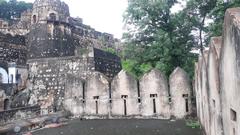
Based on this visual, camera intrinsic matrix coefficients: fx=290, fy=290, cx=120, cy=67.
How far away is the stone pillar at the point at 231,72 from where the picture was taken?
3.33 m

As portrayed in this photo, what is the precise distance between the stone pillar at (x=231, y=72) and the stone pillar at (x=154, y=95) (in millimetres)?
8043

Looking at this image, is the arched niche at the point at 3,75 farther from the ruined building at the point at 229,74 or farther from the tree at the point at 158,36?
the ruined building at the point at 229,74

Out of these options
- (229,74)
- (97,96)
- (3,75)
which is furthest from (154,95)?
(3,75)

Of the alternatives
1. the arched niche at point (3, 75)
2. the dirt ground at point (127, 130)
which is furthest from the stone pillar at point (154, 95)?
the arched niche at point (3, 75)

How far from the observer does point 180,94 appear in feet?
41.0

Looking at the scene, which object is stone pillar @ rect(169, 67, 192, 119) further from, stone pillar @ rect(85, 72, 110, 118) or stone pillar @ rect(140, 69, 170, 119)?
stone pillar @ rect(85, 72, 110, 118)

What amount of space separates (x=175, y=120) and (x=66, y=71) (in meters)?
6.42

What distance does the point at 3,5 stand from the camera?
45562mm

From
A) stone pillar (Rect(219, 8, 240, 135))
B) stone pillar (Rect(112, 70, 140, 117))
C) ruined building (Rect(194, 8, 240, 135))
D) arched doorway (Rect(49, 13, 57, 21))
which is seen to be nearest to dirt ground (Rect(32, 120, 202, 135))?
stone pillar (Rect(112, 70, 140, 117))

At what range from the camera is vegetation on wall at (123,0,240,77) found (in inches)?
545

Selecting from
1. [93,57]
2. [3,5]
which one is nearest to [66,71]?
[93,57]

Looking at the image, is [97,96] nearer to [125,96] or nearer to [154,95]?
[125,96]

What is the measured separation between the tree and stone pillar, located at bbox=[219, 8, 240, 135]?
30.6 feet

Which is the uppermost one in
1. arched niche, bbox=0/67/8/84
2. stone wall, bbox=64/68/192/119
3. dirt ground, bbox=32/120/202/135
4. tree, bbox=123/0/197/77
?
tree, bbox=123/0/197/77
